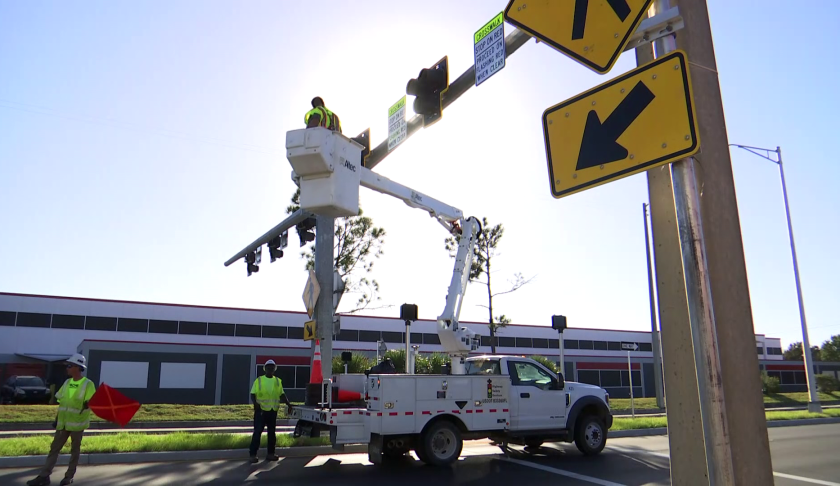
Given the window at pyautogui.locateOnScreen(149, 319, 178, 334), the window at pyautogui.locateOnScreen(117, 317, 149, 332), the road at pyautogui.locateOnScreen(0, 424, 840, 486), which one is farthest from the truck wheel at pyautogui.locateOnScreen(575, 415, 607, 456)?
the window at pyautogui.locateOnScreen(117, 317, 149, 332)

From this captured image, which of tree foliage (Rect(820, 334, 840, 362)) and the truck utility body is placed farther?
tree foliage (Rect(820, 334, 840, 362))

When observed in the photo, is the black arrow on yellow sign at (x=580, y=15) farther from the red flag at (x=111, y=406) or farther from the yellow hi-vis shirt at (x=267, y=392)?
the yellow hi-vis shirt at (x=267, y=392)

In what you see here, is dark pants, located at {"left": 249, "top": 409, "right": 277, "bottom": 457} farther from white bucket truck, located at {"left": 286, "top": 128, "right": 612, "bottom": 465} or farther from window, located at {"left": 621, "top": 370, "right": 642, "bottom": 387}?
window, located at {"left": 621, "top": 370, "right": 642, "bottom": 387}

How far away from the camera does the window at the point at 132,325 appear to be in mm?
40094

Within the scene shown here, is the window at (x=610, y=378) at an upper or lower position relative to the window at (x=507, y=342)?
lower

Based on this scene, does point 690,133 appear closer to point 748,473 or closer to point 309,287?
point 748,473

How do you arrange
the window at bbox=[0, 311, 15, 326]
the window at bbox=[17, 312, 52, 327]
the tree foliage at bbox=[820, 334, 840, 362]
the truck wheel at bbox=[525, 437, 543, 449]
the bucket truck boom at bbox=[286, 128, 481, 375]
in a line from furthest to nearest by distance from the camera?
1. the tree foliage at bbox=[820, 334, 840, 362]
2. the window at bbox=[17, 312, 52, 327]
3. the window at bbox=[0, 311, 15, 326]
4. the truck wheel at bbox=[525, 437, 543, 449]
5. the bucket truck boom at bbox=[286, 128, 481, 375]

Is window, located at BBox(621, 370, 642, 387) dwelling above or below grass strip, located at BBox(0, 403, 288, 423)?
above

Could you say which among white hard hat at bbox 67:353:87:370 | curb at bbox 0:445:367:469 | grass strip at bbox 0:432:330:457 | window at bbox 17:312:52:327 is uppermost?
window at bbox 17:312:52:327

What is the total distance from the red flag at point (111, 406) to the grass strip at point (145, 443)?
2076mm

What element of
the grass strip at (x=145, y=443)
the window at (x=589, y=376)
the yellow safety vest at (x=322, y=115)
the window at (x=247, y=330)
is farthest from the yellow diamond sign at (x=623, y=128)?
the window at (x=589, y=376)

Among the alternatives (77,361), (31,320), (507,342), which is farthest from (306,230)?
(507,342)

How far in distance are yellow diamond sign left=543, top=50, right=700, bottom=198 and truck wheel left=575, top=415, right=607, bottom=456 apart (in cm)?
1085

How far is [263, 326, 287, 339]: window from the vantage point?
4203cm
